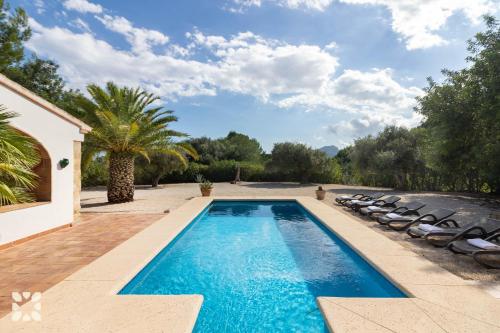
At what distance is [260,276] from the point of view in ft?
19.4

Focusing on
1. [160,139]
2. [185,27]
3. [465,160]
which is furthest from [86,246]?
[465,160]

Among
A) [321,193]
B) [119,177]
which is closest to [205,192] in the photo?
[119,177]

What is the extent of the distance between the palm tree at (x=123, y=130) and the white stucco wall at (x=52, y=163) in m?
3.26

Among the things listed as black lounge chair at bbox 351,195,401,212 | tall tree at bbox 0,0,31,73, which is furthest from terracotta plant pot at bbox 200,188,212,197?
tall tree at bbox 0,0,31,73

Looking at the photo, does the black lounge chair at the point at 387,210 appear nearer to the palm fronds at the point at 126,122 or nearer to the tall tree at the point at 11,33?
the palm fronds at the point at 126,122

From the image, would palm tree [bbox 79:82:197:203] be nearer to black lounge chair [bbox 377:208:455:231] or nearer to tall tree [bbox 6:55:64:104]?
black lounge chair [bbox 377:208:455:231]

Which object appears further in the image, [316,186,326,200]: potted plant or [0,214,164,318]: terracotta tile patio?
[316,186,326,200]: potted plant

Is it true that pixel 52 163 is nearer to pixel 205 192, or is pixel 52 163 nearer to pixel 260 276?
pixel 260 276

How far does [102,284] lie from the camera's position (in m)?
4.64

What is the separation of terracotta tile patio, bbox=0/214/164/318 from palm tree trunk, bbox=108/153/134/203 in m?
4.26

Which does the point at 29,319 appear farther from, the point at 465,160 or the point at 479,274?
the point at 465,160

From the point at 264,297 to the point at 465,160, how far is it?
15.8m

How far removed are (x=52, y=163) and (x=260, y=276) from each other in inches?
270

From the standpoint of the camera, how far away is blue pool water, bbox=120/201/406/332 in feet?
14.5
